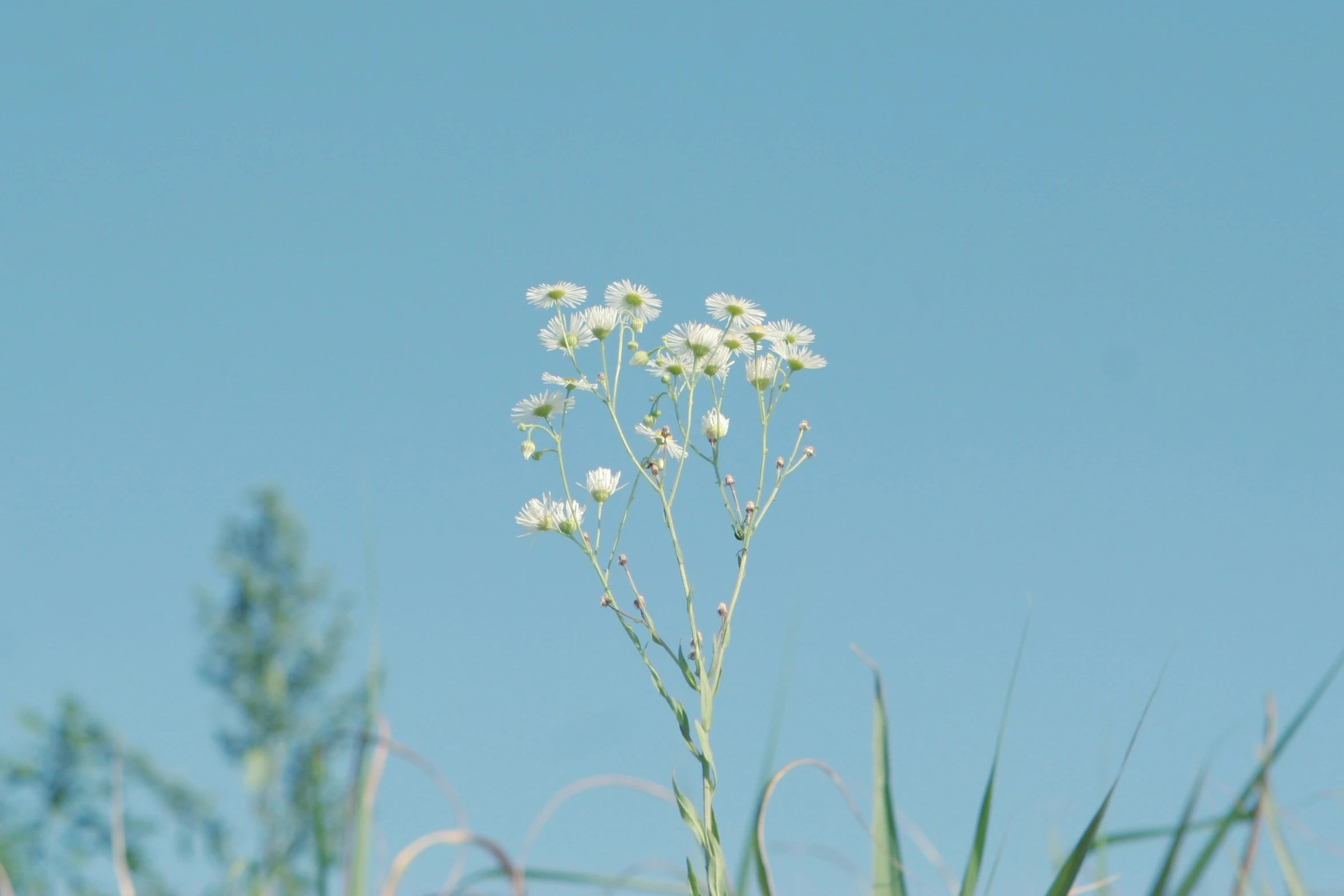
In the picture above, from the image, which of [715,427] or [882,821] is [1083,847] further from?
[715,427]

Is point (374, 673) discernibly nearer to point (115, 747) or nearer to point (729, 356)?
point (115, 747)

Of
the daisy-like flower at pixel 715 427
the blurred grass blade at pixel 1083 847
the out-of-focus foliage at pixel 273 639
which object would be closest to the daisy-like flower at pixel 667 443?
the daisy-like flower at pixel 715 427

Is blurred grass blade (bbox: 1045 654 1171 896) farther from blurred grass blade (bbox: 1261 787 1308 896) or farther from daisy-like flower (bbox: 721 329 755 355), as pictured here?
daisy-like flower (bbox: 721 329 755 355)

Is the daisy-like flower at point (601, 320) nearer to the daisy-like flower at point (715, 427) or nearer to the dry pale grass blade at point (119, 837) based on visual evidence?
the daisy-like flower at point (715, 427)

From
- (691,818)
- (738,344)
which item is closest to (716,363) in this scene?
(738,344)

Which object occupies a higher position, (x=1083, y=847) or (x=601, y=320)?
(x=601, y=320)

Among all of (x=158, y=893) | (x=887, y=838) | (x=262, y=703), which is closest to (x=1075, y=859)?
(x=887, y=838)
